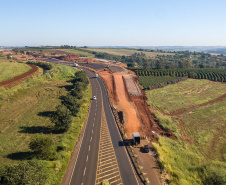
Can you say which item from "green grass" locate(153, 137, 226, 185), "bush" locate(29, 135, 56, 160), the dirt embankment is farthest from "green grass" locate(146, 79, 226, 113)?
"bush" locate(29, 135, 56, 160)

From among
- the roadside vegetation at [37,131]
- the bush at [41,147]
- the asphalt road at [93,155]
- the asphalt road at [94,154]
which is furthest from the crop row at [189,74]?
the bush at [41,147]

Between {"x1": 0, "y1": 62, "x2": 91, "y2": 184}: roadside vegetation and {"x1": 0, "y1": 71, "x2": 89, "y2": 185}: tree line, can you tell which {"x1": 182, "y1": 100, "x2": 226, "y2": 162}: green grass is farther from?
{"x1": 0, "y1": 71, "x2": 89, "y2": 185}: tree line

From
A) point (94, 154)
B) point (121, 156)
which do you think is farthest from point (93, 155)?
point (121, 156)

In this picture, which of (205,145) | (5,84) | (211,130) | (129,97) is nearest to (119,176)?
(205,145)

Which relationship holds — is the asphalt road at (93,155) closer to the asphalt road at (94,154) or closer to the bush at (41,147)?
the asphalt road at (94,154)

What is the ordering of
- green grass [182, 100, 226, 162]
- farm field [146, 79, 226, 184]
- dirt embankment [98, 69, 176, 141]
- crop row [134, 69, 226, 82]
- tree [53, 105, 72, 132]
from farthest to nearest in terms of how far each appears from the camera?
crop row [134, 69, 226, 82] → dirt embankment [98, 69, 176, 141] → tree [53, 105, 72, 132] → green grass [182, 100, 226, 162] → farm field [146, 79, 226, 184]

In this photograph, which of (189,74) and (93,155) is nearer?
(93,155)

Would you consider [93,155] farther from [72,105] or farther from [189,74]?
[189,74]
